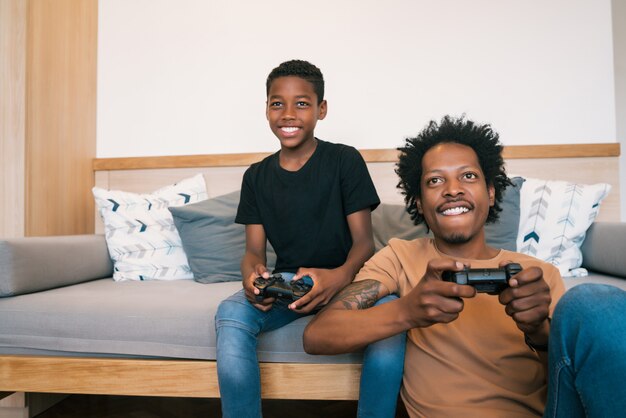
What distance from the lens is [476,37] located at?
72.1 inches

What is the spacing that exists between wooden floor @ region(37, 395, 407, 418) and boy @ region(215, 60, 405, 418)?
22.4 inches

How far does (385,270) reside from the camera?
3.10 feet

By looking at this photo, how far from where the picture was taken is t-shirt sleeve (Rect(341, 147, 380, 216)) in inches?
46.7

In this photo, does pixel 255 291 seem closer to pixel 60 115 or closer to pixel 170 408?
pixel 170 408

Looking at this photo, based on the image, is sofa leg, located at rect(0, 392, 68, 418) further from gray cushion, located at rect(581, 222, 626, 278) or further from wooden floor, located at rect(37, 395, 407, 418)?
gray cushion, located at rect(581, 222, 626, 278)

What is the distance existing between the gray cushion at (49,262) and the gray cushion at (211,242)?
1.04 feet

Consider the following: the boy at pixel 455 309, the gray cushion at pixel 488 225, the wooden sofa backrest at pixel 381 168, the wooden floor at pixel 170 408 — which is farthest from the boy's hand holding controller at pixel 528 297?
the wooden sofa backrest at pixel 381 168

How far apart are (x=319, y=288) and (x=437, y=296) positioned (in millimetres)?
341

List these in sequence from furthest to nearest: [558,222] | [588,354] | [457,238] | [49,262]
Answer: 1. [558,222]
2. [49,262]
3. [457,238]
4. [588,354]

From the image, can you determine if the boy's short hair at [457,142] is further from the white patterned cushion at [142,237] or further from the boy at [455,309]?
the white patterned cushion at [142,237]

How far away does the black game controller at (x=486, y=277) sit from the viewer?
65 centimetres

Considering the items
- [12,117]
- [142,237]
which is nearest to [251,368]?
[142,237]

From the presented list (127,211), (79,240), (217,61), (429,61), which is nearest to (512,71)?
(429,61)

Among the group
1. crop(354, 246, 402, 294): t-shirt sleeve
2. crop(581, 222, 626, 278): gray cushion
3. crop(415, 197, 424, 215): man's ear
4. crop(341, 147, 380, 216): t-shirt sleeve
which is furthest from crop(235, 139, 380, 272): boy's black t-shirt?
A: crop(581, 222, 626, 278): gray cushion
